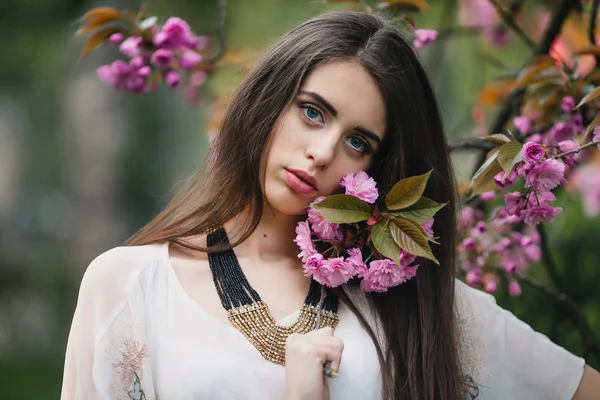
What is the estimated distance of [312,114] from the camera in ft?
5.22

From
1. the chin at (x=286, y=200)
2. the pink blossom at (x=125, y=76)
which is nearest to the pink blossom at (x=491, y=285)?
the chin at (x=286, y=200)

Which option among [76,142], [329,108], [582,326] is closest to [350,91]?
[329,108]

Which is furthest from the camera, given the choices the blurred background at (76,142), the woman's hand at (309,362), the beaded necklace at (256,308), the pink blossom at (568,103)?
the blurred background at (76,142)

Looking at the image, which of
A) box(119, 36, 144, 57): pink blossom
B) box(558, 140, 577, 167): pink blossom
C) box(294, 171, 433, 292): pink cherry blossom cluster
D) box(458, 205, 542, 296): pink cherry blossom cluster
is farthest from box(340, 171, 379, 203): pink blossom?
box(119, 36, 144, 57): pink blossom

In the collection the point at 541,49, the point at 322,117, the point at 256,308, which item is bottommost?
the point at 256,308

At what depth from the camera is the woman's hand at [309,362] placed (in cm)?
145

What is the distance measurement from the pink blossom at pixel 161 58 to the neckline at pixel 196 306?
61 centimetres

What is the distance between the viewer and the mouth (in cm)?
156

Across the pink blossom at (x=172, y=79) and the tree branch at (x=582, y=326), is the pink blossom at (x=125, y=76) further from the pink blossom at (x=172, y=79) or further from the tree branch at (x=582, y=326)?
the tree branch at (x=582, y=326)

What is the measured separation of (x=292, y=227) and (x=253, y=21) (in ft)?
10.2

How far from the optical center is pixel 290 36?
1712mm

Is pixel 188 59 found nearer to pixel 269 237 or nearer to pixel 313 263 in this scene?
pixel 269 237

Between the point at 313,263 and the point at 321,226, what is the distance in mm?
77

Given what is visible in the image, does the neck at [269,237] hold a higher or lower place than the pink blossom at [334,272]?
higher
